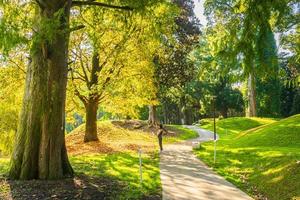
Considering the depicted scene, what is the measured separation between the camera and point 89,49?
2345 cm

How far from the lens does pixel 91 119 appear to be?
80.6ft

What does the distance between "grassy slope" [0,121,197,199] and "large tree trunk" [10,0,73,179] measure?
4.02ft

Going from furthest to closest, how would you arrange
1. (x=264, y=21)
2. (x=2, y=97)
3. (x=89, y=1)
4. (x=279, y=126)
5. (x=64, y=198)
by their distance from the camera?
(x=279, y=126), (x=2, y=97), (x=89, y=1), (x=64, y=198), (x=264, y=21)

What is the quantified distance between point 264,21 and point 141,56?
14584 millimetres

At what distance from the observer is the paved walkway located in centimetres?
1051

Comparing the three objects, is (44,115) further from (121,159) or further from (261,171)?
(261,171)

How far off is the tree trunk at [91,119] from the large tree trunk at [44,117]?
1257cm

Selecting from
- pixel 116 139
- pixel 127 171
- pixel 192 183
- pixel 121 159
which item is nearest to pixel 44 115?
pixel 127 171

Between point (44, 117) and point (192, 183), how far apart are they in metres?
4.82

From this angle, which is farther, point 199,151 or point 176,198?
point 199,151

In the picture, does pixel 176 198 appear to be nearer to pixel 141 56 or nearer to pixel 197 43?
pixel 141 56

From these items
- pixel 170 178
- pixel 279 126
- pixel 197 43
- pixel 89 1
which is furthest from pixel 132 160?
pixel 197 43

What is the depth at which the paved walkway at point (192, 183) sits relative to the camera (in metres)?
10.5

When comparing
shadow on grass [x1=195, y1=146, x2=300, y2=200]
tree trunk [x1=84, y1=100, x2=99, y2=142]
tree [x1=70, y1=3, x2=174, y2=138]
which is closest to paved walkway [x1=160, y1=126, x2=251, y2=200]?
shadow on grass [x1=195, y1=146, x2=300, y2=200]
